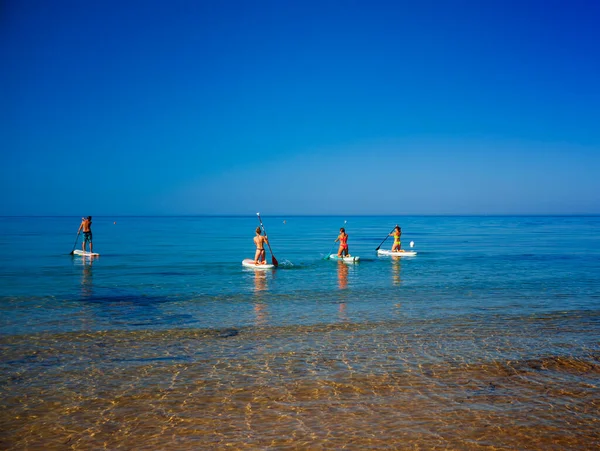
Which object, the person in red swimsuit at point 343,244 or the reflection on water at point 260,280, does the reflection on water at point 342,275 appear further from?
the reflection on water at point 260,280

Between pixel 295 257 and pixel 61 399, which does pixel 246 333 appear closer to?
pixel 61 399

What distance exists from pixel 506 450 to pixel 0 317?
1373cm

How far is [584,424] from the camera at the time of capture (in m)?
7.54

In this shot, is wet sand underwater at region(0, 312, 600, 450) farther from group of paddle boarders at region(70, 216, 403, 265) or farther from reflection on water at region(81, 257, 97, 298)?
group of paddle boarders at region(70, 216, 403, 265)

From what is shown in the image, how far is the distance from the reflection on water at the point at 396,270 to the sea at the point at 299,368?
2632 mm

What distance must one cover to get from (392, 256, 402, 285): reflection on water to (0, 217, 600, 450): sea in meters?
2.63

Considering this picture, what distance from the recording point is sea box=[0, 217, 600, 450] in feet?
24.1

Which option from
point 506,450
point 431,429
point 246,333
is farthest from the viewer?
point 246,333

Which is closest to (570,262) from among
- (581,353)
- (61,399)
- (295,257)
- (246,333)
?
(295,257)

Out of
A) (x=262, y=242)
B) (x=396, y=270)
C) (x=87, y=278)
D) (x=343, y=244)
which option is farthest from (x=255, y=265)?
(x=87, y=278)

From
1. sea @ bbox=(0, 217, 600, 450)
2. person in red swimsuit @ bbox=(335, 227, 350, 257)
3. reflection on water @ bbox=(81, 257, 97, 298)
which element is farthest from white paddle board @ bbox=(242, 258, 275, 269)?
reflection on water @ bbox=(81, 257, 97, 298)

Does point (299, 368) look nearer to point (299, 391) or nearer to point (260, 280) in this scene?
point (299, 391)

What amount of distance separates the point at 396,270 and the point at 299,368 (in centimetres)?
1891

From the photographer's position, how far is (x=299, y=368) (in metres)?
10.3
